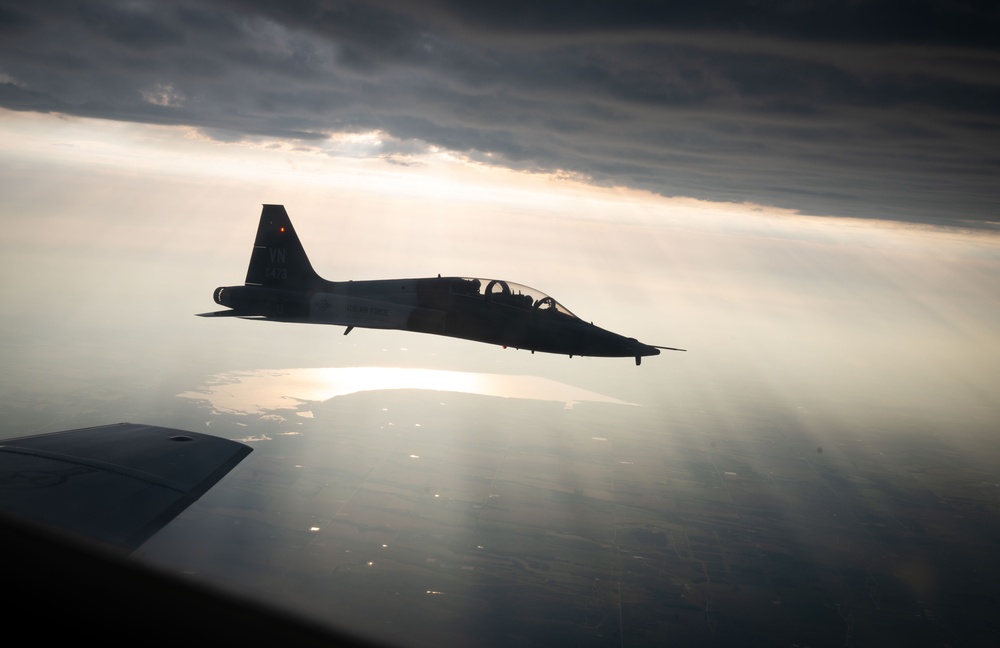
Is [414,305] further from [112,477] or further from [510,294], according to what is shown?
[112,477]

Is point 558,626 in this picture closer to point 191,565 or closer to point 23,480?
point 191,565

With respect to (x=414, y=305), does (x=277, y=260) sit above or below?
above

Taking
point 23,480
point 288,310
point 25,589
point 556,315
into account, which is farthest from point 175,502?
point 288,310

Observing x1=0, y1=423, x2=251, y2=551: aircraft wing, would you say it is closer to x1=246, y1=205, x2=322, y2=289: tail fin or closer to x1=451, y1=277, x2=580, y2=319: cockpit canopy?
x1=451, y1=277, x2=580, y2=319: cockpit canopy

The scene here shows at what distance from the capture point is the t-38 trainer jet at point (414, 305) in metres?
42.9

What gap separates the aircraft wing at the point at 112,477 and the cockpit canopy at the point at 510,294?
31.1m

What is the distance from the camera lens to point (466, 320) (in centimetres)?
4500

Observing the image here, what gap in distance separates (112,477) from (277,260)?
49059 mm

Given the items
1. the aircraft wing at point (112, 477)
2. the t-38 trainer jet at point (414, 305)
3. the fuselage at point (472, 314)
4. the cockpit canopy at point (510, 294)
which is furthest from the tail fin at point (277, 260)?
the aircraft wing at point (112, 477)

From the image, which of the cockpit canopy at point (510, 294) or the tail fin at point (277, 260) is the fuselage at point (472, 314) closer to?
the cockpit canopy at point (510, 294)

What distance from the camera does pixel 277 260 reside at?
57.4 meters

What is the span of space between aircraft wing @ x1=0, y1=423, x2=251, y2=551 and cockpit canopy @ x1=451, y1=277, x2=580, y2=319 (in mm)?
31100

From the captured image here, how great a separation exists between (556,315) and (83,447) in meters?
33.3

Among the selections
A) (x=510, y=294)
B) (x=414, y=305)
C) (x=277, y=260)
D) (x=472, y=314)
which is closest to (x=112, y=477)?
(x=510, y=294)
